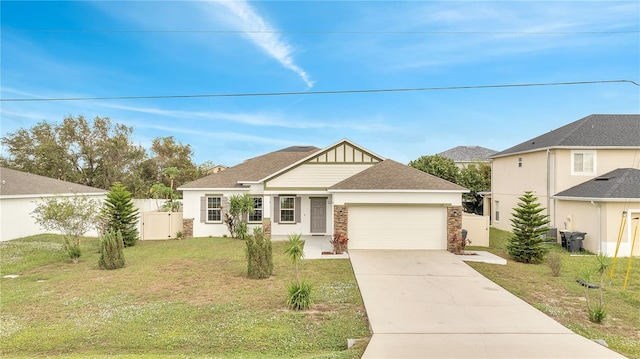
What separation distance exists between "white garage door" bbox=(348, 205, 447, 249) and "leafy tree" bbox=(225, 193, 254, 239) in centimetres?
619

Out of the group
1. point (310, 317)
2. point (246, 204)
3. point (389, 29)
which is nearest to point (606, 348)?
point (310, 317)

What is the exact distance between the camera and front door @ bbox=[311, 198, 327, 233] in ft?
60.0

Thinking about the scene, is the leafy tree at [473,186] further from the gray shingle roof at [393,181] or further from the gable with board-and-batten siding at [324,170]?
the gable with board-and-batten siding at [324,170]

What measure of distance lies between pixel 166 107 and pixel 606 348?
2477 cm

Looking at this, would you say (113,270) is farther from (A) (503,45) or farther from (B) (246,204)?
(A) (503,45)

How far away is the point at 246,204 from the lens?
17453 mm

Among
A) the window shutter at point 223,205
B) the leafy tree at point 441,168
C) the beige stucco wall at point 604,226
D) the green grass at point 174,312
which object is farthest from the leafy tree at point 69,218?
the leafy tree at point 441,168

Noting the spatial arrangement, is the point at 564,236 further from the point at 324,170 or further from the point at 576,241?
the point at 324,170

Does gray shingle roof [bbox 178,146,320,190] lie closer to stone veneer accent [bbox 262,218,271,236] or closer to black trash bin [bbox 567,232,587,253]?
stone veneer accent [bbox 262,218,271,236]

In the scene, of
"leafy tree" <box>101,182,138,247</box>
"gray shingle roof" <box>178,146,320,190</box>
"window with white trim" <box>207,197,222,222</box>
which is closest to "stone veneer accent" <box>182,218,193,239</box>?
"window with white trim" <box>207,197,222,222</box>

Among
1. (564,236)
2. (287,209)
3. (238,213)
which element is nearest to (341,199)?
(287,209)

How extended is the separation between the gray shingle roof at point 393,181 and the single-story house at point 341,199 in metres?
0.04

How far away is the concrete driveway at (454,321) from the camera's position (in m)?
5.18

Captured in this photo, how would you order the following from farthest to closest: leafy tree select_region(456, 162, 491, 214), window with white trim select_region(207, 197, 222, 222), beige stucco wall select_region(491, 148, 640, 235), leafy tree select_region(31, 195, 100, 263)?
leafy tree select_region(456, 162, 491, 214), window with white trim select_region(207, 197, 222, 222), beige stucco wall select_region(491, 148, 640, 235), leafy tree select_region(31, 195, 100, 263)
